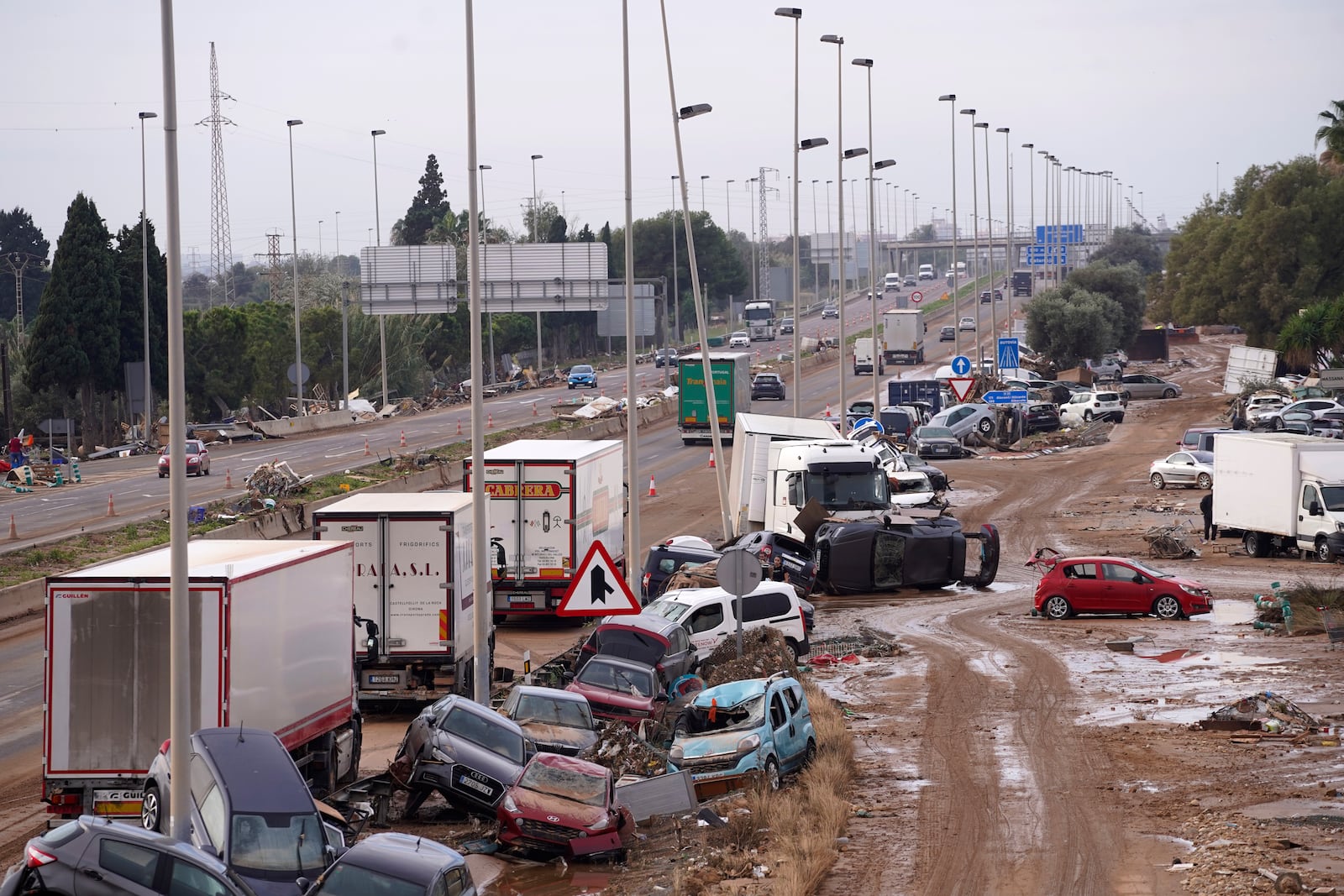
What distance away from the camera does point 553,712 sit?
18.3m

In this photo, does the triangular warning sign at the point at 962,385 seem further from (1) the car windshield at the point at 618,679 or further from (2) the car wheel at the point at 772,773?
(2) the car wheel at the point at 772,773

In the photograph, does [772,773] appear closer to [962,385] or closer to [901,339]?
[962,385]

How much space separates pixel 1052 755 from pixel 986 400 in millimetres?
41681

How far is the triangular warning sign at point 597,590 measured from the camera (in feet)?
61.5

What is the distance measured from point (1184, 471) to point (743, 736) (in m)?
34.8

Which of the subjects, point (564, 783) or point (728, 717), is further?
point (728, 717)

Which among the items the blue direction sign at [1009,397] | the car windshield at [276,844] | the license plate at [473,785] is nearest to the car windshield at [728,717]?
the license plate at [473,785]

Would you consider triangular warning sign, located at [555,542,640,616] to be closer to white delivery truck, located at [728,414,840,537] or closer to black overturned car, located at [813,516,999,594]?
black overturned car, located at [813,516,999,594]

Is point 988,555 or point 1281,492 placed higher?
point 1281,492

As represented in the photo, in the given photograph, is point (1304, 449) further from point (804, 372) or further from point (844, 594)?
point (804, 372)

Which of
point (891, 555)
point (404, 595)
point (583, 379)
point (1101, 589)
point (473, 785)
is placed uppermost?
point (583, 379)

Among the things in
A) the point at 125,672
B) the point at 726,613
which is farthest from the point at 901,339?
the point at 125,672

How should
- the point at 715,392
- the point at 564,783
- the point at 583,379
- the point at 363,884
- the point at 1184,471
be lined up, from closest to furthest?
the point at 363,884, the point at 564,783, the point at 1184,471, the point at 715,392, the point at 583,379

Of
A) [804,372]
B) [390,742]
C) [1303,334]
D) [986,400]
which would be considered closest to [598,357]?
[804,372]
